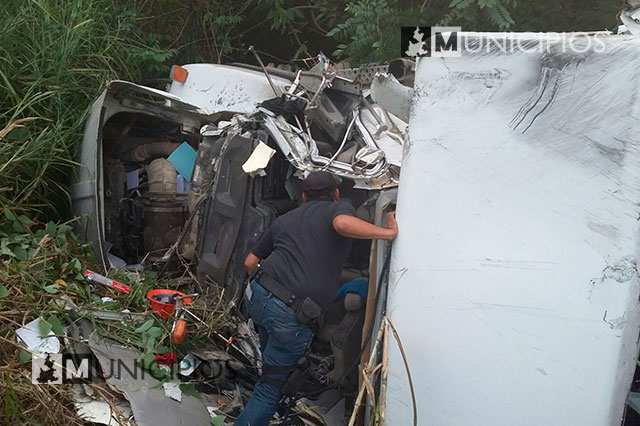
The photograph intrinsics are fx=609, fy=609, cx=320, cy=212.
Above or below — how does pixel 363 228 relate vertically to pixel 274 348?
above

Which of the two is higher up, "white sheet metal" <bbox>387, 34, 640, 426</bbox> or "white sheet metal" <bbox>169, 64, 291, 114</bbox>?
"white sheet metal" <bbox>169, 64, 291, 114</bbox>

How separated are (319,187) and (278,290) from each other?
2.01ft

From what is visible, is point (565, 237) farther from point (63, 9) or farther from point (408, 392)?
point (63, 9)

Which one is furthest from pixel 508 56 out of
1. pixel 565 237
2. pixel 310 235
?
pixel 310 235

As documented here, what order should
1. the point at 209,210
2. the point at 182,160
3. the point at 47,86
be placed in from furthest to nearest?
the point at 182,160, the point at 47,86, the point at 209,210

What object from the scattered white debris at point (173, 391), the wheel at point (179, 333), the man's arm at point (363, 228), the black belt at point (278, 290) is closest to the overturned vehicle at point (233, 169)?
the man's arm at point (363, 228)

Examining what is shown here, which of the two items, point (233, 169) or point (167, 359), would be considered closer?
point (167, 359)

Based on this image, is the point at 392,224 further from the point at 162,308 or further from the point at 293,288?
the point at 162,308

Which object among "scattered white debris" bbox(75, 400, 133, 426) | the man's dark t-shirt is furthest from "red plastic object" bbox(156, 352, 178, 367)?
the man's dark t-shirt

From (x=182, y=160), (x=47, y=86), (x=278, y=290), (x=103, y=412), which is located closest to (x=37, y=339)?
(x=103, y=412)

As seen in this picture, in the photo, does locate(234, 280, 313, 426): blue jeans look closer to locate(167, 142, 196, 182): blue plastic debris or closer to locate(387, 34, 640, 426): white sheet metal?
locate(387, 34, 640, 426): white sheet metal

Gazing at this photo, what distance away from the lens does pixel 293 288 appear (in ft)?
10.4

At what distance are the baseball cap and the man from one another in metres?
0.11

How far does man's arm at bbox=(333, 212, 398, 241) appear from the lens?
2715 millimetres
